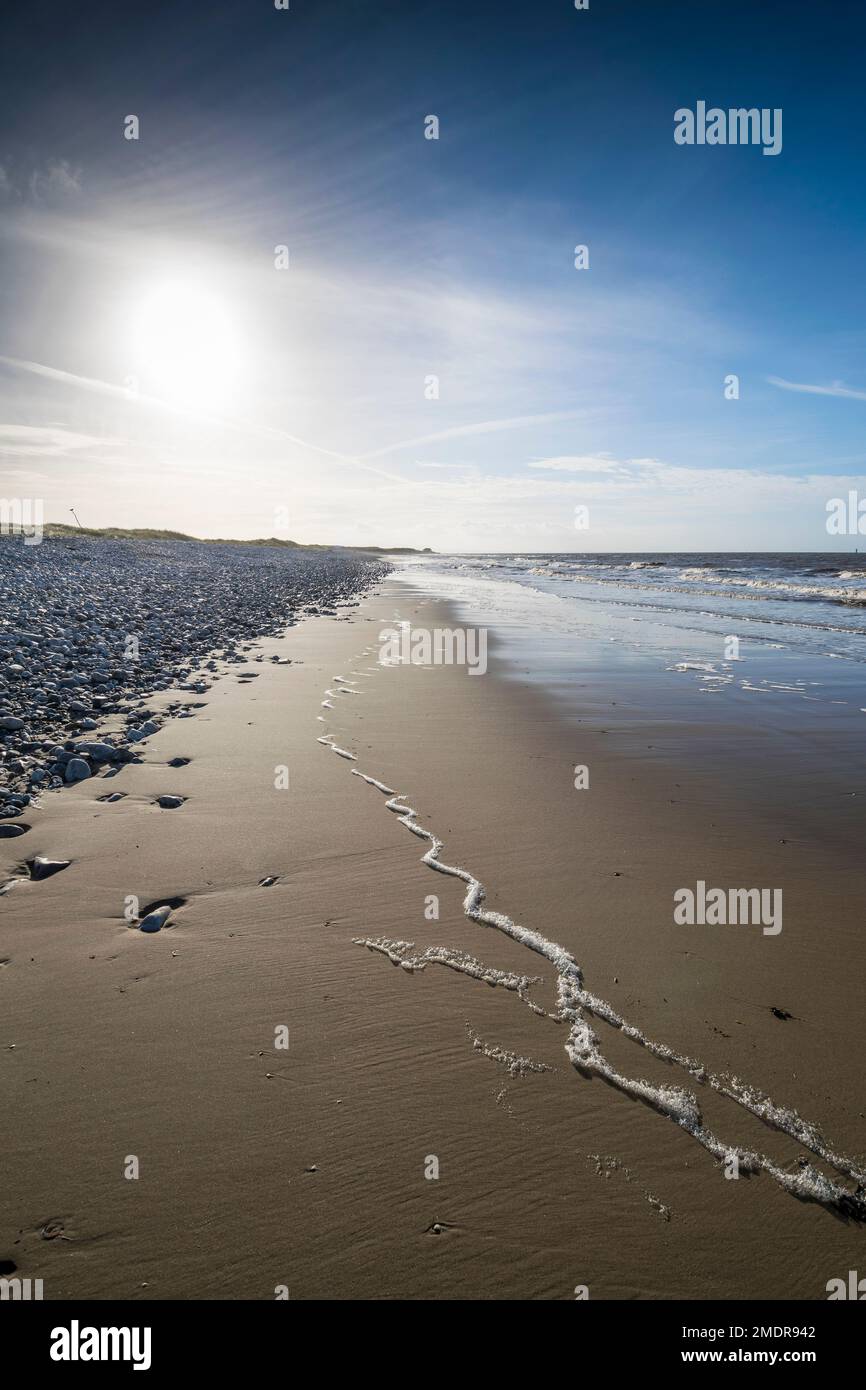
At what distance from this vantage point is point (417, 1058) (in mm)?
3223

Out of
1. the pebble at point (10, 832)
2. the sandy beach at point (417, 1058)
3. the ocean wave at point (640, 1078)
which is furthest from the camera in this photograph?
the pebble at point (10, 832)

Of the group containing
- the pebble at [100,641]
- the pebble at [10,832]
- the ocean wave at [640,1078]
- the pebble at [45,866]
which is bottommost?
the ocean wave at [640,1078]

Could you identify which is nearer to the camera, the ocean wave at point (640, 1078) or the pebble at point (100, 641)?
the ocean wave at point (640, 1078)

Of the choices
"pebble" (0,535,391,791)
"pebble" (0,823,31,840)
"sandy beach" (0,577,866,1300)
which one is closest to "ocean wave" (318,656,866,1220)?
"sandy beach" (0,577,866,1300)

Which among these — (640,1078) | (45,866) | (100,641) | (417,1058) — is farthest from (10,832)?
(100,641)

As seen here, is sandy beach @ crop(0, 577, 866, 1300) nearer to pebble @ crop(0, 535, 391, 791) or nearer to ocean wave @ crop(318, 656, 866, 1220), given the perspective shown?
ocean wave @ crop(318, 656, 866, 1220)

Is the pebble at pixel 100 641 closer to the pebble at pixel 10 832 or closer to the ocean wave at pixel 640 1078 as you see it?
the pebble at pixel 10 832

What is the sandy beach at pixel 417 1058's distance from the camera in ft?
7.77

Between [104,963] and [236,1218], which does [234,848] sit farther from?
[236,1218]

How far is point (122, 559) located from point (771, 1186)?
1798 inches

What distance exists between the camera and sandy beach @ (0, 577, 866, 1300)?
237 cm

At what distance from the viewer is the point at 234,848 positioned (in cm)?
533

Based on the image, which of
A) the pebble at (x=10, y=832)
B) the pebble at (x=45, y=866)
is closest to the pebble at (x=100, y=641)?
the pebble at (x=10, y=832)

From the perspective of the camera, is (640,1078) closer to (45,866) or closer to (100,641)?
(45,866)
